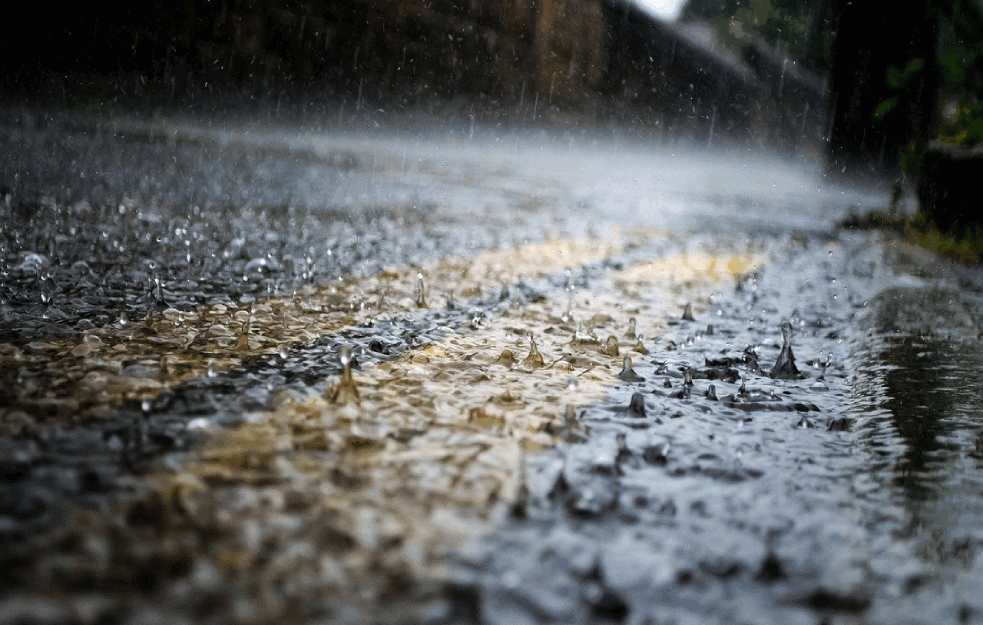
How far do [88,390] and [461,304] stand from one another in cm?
115

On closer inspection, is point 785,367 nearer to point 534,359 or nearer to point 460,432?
point 534,359

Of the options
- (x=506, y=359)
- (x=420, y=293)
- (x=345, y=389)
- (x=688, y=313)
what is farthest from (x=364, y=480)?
(x=688, y=313)

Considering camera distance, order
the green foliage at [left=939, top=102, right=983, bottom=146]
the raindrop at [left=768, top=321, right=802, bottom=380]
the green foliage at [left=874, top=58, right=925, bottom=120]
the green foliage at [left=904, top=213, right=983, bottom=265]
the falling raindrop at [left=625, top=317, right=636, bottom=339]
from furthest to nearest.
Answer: the green foliage at [left=874, top=58, right=925, bottom=120], the green foliage at [left=939, top=102, right=983, bottom=146], the green foliage at [left=904, top=213, right=983, bottom=265], the falling raindrop at [left=625, top=317, right=636, bottom=339], the raindrop at [left=768, top=321, right=802, bottom=380]

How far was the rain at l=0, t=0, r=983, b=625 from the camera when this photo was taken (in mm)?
877

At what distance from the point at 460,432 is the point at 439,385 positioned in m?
0.26

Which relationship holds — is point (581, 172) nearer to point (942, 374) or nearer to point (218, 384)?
point (942, 374)

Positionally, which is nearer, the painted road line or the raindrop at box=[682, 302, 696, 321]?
the painted road line

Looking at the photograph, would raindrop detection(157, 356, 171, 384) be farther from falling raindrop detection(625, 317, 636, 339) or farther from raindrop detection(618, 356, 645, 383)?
falling raindrop detection(625, 317, 636, 339)

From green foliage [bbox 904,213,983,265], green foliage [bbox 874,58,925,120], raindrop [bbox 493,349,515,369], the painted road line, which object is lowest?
the painted road line

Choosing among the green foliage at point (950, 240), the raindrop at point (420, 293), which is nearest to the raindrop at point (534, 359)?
the raindrop at point (420, 293)

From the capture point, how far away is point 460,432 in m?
1.31

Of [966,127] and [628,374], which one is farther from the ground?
[966,127]

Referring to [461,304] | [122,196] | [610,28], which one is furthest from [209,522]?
[610,28]

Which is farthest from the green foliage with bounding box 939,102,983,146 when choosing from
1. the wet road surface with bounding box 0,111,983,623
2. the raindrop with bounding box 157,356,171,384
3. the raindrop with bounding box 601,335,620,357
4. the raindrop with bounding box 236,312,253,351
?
the raindrop with bounding box 157,356,171,384
